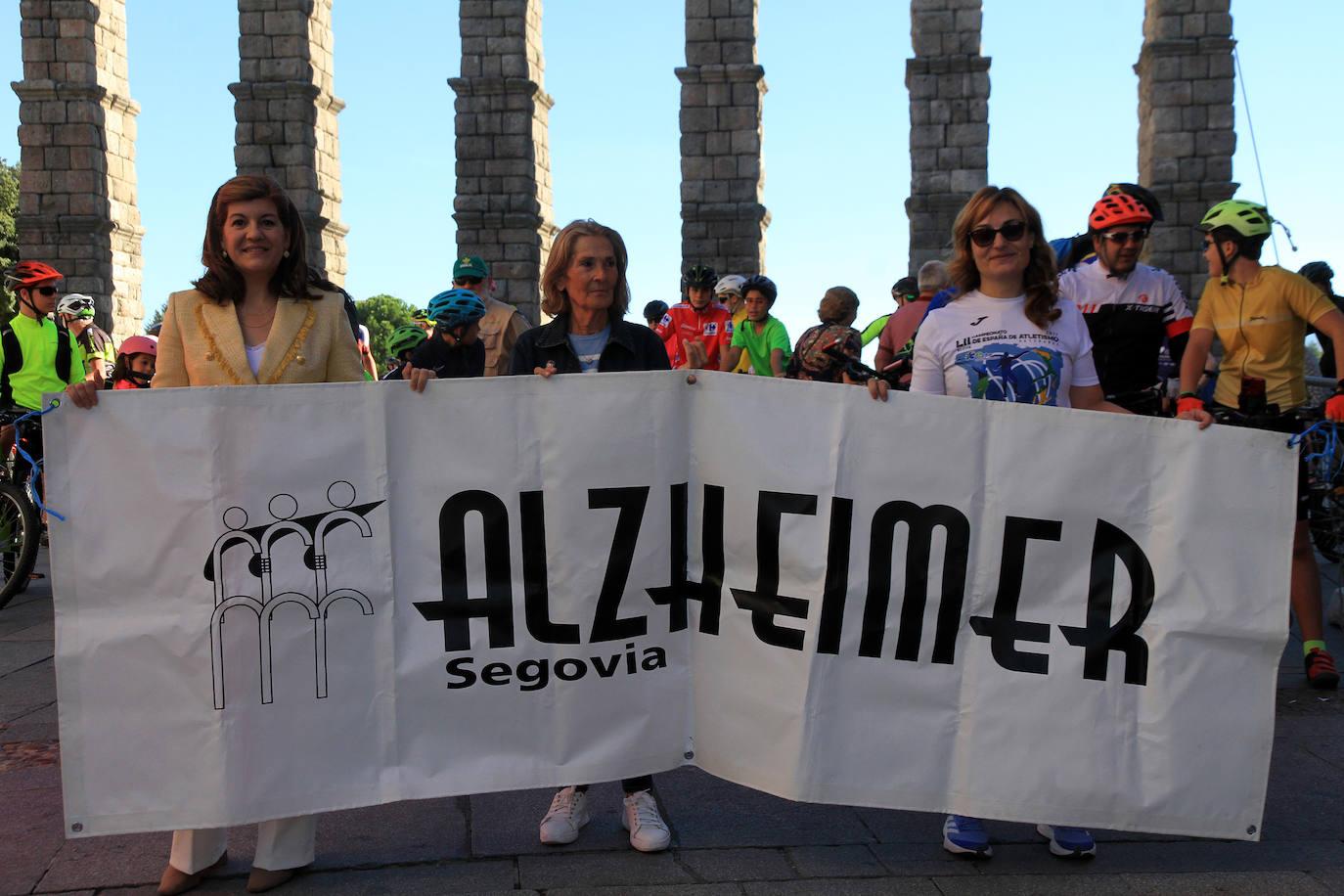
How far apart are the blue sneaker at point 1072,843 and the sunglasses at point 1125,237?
274 centimetres

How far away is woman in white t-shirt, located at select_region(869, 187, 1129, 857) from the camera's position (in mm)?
4156

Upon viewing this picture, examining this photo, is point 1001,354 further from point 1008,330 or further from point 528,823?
point 528,823

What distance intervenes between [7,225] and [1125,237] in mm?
44019

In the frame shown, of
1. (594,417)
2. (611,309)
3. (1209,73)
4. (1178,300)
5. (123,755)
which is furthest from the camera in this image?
(1209,73)

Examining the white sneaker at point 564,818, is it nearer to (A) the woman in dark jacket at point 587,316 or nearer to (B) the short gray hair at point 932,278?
(A) the woman in dark jacket at point 587,316

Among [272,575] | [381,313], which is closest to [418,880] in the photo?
[272,575]

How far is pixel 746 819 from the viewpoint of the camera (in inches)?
170

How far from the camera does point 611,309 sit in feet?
14.5

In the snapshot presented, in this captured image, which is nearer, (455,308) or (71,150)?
(455,308)

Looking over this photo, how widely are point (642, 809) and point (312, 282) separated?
1871 mm

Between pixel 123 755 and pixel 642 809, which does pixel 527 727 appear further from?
pixel 123 755

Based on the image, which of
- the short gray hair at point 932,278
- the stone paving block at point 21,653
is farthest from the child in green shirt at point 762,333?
the stone paving block at point 21,653

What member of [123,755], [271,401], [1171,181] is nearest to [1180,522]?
[271,401]

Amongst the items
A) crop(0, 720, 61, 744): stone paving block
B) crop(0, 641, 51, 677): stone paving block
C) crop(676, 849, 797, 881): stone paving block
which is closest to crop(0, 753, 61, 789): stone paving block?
crop(0, 720, 61, 744): stone paving block
